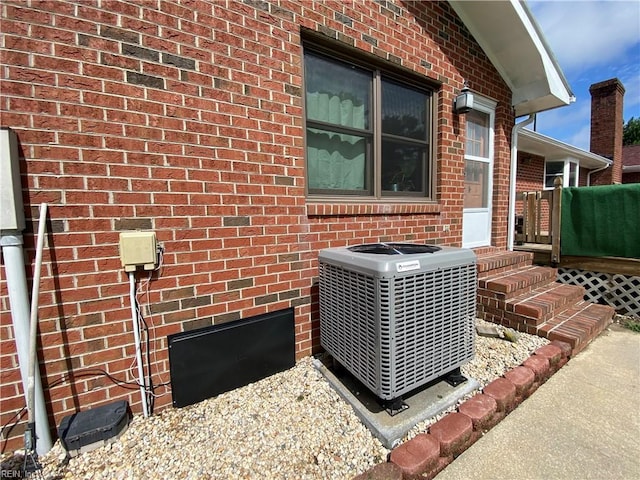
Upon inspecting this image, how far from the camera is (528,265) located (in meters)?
4.50

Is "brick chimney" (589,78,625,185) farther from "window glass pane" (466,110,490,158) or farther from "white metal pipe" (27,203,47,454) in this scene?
"white metal pipe" (27,203,47,454)

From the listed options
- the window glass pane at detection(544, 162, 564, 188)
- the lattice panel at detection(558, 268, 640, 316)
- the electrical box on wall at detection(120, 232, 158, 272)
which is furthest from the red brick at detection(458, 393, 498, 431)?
the window glass pane at detection(544, 162, 564, 188)

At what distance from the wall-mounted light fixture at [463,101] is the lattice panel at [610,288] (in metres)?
3.21

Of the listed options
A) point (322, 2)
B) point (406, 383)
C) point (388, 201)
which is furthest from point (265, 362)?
point (322, 2)

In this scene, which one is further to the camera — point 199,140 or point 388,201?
point 388,201

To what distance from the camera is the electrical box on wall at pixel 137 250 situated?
→ 1.78 meters

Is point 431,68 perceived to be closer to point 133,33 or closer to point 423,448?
point 133,33

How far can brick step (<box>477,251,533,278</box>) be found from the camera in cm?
363

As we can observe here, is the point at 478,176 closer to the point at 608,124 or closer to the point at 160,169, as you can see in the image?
the point at 160,169

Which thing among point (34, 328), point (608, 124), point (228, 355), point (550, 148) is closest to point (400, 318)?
point (228, 355)

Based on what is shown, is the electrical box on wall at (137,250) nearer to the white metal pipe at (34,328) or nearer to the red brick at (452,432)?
the white metal pipe at (34,328)

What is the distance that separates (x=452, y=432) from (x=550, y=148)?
28.3 ft

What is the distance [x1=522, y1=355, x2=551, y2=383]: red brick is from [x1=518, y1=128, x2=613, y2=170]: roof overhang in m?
4.86

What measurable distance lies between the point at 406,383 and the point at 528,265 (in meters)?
3.81
